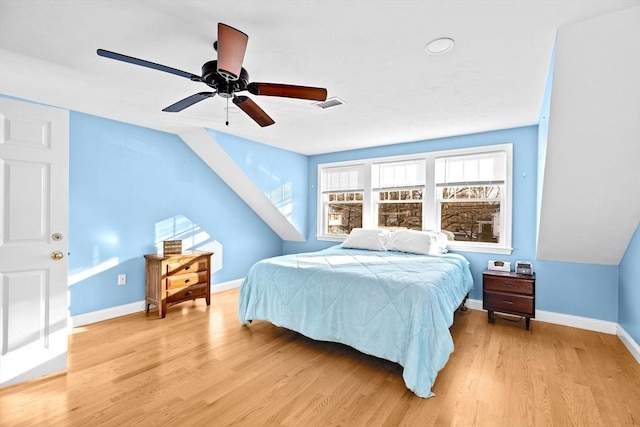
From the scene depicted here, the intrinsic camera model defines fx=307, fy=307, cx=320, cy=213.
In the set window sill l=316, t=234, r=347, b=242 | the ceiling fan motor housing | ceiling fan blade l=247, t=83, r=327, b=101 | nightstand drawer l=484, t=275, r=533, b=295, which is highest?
the ceiling fan motor housing

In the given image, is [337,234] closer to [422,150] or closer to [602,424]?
[422,150]

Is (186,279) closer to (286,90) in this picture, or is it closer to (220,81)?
(220,81)

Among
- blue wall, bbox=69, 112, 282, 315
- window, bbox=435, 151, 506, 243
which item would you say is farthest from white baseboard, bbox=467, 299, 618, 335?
blue wall, bbox=69, 112, 282, 315

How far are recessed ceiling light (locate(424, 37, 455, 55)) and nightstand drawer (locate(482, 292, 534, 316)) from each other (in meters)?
2.67

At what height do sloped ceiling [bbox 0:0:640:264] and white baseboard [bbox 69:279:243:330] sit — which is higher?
sloped ceiling [bbox 0:0:640:264]

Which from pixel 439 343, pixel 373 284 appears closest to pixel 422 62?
pixel 373 284

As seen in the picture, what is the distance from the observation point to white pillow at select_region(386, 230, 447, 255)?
12.6 ft

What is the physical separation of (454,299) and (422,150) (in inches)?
94.2

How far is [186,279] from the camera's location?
376 centimetres

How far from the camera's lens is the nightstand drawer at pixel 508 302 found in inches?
128

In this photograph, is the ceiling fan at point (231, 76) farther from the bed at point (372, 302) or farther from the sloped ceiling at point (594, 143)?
the sloped ceiling at point (594, 143)

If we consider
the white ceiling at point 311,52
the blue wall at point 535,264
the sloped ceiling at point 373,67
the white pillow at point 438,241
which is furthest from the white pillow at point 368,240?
the white ceiling at point 311,52

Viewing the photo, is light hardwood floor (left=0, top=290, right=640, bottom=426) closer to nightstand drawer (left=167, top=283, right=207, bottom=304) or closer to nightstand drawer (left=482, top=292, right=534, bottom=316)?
nightstand drawer (left=482, top=292, right=534, bottom=316)

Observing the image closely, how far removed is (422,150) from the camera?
444 cm
